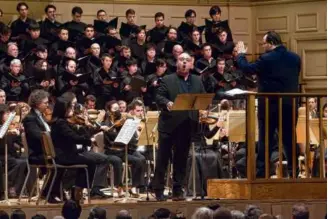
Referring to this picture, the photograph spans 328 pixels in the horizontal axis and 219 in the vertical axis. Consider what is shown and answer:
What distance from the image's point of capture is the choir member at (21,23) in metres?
14.2

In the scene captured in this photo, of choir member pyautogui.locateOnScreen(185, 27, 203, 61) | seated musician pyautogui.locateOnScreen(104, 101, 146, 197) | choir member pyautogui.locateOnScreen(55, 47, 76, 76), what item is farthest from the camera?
choir member pyautogui.locateOnScreen(185, 27, 203, 61)

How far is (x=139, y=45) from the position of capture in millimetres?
14750

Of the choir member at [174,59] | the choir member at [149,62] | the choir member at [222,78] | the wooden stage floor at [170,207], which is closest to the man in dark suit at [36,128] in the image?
the wooden stage floor at [170,207]

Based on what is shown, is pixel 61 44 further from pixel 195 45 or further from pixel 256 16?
pixel 256 16

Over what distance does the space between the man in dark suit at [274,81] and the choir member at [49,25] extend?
4608 mm

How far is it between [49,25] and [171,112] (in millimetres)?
4771

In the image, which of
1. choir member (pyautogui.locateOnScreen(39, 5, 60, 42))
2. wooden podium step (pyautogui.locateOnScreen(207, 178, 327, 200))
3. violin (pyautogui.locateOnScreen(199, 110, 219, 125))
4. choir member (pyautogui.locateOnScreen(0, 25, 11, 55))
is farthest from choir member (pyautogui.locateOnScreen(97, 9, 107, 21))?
wooden podium step (pyautogui.locateOnScreen(207, 178, 327, 200))

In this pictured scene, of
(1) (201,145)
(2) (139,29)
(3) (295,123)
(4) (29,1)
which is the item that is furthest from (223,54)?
(3) (295,123)

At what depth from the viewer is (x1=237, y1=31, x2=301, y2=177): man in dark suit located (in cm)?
1008

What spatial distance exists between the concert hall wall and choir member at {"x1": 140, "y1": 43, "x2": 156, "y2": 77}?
1.89 m

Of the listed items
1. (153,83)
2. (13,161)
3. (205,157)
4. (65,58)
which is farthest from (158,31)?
(13,161)

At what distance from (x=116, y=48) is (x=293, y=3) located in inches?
127

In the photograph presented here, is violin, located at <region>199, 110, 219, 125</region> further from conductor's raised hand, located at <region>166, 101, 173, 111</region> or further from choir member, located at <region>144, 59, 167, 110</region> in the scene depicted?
choir member, located at <region>144, 59, 167, 110</region>

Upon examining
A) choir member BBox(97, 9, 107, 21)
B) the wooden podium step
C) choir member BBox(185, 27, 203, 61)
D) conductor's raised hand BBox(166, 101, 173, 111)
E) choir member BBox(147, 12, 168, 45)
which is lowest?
the wooden podium step
